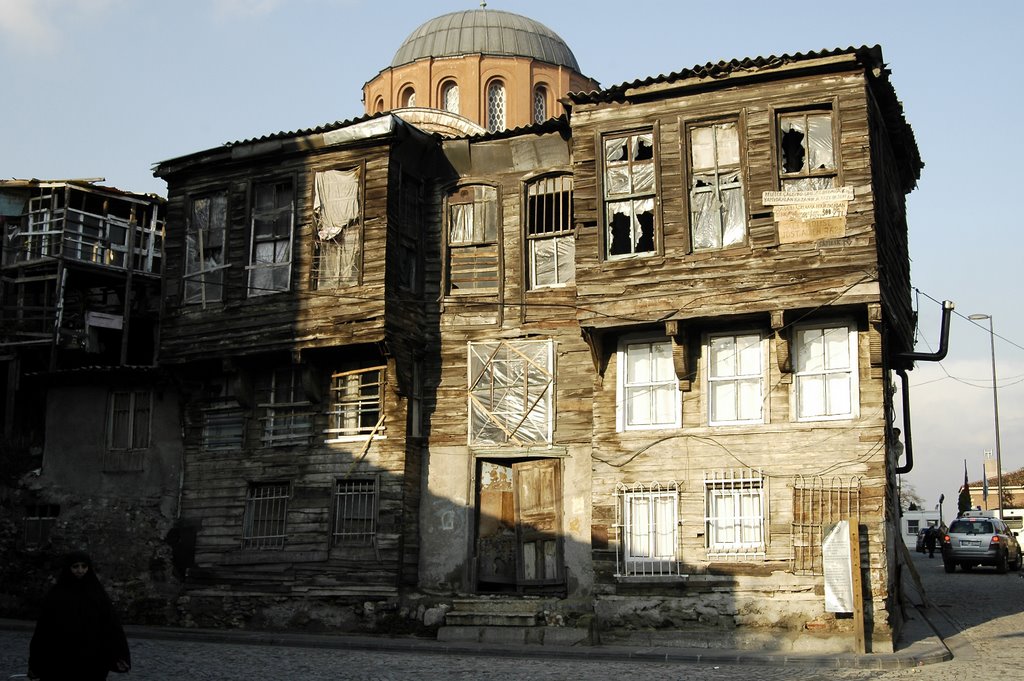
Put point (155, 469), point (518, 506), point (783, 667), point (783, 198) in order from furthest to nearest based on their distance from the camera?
point (155, 469) < point (518, 506) < point (783, 198) < point (783, 667)

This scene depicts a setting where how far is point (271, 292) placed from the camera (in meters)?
23.5

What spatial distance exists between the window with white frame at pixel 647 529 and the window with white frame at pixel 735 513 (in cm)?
59

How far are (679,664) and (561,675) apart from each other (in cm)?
252

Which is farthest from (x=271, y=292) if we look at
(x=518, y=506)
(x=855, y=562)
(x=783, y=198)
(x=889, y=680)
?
(x=889, y=680)

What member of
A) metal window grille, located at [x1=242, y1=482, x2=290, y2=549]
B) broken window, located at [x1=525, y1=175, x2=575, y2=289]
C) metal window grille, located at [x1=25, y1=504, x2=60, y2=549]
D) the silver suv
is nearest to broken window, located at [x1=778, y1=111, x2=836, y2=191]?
broken window, located at [x1=525, y1=175, x2=575, y2=289]

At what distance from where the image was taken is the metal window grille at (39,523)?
25.5 m

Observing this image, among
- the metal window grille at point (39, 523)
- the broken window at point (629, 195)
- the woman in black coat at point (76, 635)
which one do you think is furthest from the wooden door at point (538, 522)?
the woman in black coat at point (76, 635)

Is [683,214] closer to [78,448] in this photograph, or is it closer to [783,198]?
[783,198]

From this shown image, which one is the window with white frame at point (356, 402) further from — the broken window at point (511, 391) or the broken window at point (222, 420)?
Answer: the broken window at point (222, 420)

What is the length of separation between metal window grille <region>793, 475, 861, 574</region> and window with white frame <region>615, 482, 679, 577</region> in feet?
6.63

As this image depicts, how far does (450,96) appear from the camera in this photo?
38.6 metres

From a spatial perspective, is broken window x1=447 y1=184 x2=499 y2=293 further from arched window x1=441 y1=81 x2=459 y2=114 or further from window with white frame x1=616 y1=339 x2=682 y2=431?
arched window x1=441 y1=81 x2=459 y2=114

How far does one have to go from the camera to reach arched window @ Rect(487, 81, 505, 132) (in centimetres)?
3797

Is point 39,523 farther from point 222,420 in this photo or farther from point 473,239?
point 473,239
